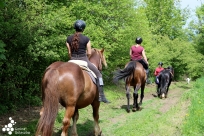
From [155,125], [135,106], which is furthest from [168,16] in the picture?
[155,125]

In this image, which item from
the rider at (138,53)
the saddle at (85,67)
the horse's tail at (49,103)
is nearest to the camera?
the horse's tail at (49,103)

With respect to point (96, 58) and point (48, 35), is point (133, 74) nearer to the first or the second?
point (96, 58)

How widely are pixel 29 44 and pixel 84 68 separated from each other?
3602 millimetres

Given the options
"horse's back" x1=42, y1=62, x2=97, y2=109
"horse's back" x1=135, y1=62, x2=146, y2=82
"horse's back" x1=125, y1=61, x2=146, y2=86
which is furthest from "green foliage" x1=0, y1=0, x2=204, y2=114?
"horse's back" x1=135, y1=62, x2=146, y2=82

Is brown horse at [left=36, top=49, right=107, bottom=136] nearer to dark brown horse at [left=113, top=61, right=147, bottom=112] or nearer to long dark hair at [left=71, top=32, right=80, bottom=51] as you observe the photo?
long dark hair at [left=71, top=32, right=80, bottom=51]

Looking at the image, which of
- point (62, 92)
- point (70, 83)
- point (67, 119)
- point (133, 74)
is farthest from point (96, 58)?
point (133, 74)

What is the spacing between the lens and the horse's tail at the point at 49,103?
15.4 feet

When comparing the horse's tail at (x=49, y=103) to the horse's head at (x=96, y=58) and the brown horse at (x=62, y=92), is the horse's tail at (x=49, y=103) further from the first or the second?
the horse's head at (x=96, y=58)

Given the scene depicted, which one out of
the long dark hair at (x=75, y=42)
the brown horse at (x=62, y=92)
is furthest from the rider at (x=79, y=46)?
the brown horse at (x=62, y=92)

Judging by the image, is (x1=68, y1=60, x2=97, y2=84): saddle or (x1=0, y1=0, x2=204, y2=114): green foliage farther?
(x1=0, y1=0, x2=204, y2=114): green foliage

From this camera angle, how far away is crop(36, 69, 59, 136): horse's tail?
4.69m

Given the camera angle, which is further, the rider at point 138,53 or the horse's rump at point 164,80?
the horse's rump at point 164,80

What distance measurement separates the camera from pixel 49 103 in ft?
15.9

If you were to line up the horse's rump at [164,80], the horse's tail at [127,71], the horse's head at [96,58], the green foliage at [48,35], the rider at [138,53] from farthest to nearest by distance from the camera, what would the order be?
the horse's rump at [164,80] < the rider at [138,53] < the horse's tail at [127,71] < the green foliage at [48,35] < the horse's head at [96,58]
